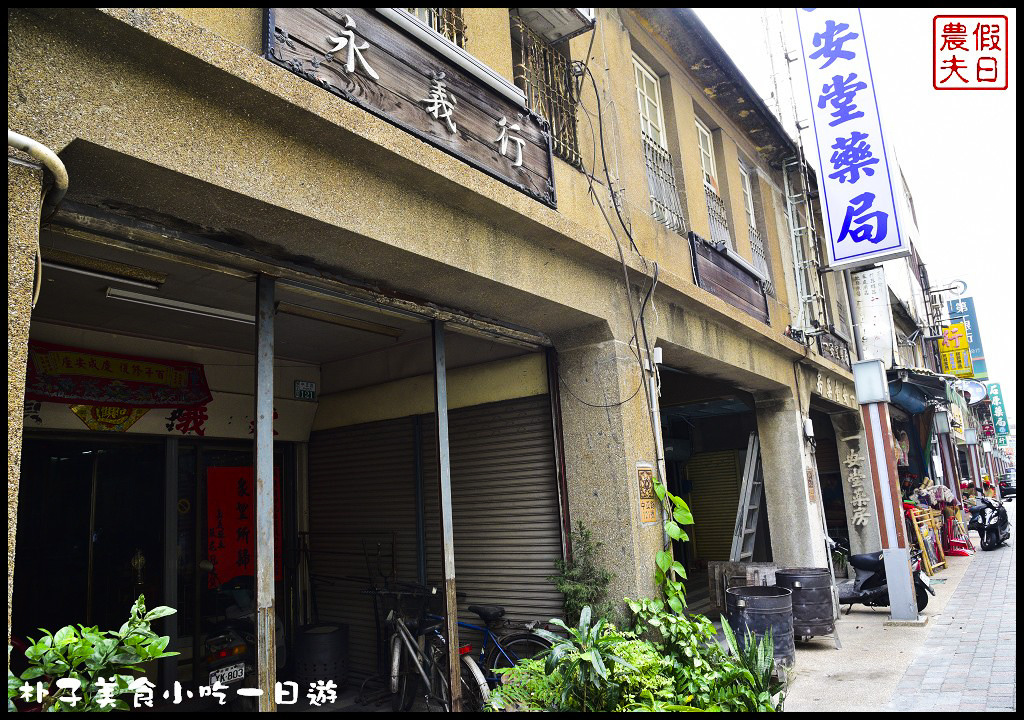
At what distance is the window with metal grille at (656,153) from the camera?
818 centimetres

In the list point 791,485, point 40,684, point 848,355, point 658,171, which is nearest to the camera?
point 40,684

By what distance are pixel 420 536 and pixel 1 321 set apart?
18.0 ft

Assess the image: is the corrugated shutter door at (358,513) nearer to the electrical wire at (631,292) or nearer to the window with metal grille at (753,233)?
the electrical wire at (631,292)

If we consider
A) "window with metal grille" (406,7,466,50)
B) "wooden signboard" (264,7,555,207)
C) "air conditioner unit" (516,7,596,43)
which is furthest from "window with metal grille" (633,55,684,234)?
"window with metal grille" (406,7,466,50)

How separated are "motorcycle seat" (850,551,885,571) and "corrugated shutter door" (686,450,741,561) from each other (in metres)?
3.42

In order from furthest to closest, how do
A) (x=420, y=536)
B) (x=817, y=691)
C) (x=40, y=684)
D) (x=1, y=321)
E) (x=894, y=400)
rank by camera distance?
(x=894, y=400)
(x=420, y=536)
(x=817, y=691)
(x=1, y=321)
(x=40, y=684)

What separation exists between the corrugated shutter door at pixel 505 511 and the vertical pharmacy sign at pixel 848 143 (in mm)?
5566

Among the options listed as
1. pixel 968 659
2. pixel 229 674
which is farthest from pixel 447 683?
pixel 968 659

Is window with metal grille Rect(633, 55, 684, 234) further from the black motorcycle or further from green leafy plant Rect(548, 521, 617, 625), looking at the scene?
the black motorcycle

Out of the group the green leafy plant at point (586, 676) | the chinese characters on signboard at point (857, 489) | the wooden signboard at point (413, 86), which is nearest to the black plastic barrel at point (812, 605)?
the green leafy plant at point (586, 676)

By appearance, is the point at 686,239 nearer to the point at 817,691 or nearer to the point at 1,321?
the point at 817,691

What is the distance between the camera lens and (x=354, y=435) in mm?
8500

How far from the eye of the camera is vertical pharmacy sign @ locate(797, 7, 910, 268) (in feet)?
30.5

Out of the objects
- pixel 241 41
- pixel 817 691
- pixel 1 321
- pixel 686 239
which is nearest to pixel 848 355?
pixel 686 239
